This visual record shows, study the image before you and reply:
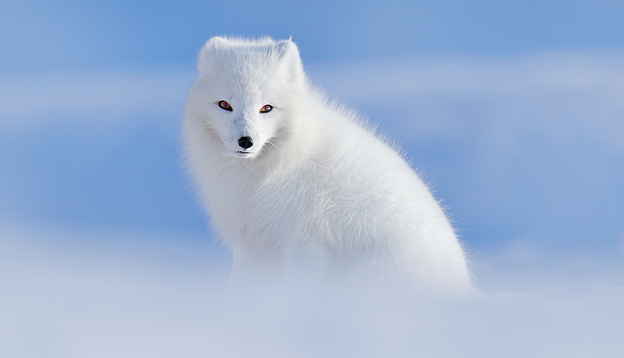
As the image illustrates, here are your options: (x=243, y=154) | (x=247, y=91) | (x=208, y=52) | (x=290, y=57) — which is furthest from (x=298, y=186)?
(x=208, y=52)

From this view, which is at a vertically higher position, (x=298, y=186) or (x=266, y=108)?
(x=266, y=108)

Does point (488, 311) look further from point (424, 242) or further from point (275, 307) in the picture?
point (275, 307)

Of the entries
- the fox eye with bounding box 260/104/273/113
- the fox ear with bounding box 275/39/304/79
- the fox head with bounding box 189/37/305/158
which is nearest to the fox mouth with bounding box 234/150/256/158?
the fox head with bounding box 189/37/305/158

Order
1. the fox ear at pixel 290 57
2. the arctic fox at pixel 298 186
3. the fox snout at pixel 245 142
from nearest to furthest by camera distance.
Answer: the fox snout at pixel 245 142 → the arctic fox at pixel 298 186 → the fox ear at pixel 290 57

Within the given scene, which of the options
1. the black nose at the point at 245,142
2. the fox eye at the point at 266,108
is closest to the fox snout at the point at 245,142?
the black nose at the point at 245,142

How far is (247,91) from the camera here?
3.13 meters

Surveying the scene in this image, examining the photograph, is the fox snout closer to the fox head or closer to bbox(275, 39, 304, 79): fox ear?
the fox head

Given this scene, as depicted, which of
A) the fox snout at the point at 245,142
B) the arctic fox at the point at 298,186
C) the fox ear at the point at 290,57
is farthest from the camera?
the fox ear at the point at 290,57

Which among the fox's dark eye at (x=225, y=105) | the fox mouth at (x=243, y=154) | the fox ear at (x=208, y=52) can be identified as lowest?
the fox mouth at (x=243, y=154)

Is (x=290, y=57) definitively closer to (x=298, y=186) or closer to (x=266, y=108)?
(x=266, y=108)

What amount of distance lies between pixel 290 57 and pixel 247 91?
0.43 m

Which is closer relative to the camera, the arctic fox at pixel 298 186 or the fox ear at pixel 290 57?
the arctic fox at pixel 298 186

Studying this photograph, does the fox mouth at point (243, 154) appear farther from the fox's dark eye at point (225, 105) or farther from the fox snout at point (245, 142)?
the fox's dark eye at point (225, 105)

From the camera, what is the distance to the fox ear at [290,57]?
11.0ft
